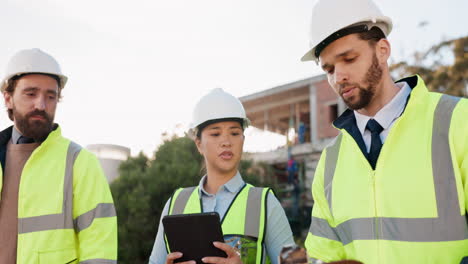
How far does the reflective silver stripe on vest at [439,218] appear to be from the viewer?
1.78 meters

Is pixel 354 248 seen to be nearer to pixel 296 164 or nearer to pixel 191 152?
pixel 191 152

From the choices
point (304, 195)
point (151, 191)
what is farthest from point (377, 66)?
point (304, 195)

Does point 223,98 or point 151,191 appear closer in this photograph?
point 223,98

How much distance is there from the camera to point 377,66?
6.95ft

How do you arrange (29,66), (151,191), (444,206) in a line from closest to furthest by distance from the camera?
(444,206) → (29,66) → (151,191)

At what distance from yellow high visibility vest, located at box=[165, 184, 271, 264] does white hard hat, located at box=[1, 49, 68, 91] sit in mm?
1325

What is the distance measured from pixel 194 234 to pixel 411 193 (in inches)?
47.3

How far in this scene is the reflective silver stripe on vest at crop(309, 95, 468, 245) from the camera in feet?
5.84

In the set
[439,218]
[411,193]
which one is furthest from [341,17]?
[439,218]

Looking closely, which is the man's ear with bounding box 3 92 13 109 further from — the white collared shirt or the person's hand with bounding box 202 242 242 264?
the white collared shirt

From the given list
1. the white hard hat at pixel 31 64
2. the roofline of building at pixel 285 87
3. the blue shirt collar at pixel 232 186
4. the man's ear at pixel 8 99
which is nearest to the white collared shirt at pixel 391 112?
the blue shirt collar at pixel 232 186

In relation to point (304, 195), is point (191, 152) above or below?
above

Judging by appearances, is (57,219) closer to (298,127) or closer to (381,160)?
(381,160)

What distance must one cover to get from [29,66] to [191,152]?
12.5m
